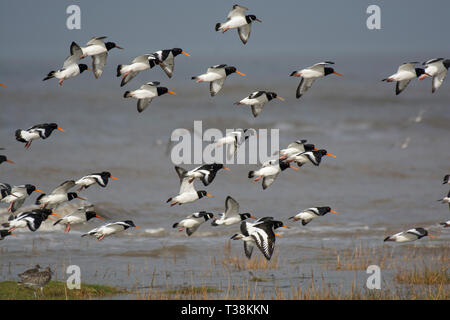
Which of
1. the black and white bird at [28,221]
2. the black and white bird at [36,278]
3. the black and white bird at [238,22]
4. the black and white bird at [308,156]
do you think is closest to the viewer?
the black and white bird at [36,278]

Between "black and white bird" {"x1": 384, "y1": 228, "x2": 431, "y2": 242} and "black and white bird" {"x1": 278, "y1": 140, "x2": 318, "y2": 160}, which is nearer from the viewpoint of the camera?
"black and white bird" {"x1": 384, "y1": 228, "x2": 431, "y2": 242}

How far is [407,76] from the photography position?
37.0ft

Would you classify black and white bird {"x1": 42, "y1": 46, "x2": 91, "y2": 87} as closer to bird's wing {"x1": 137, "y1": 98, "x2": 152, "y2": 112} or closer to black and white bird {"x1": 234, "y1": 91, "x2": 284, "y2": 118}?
bird's wing {"x1": 137, "y1": 98, "x2": 152, "y2": 112}

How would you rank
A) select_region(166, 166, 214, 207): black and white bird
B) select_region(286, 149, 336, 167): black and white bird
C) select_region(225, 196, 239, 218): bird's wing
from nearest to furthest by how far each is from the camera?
select_region(225, 196, 239, 218): bird's wing → select_region(286, 149, 336, 167): black and white bird → select_region(166, 166, 214, 207): black and white bird

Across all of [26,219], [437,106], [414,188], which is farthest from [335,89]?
[26,219]

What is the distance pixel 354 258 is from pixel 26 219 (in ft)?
17.7

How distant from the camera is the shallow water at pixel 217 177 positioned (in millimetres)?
11992

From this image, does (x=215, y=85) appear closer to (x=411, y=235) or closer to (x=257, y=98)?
(x=257, y=98)

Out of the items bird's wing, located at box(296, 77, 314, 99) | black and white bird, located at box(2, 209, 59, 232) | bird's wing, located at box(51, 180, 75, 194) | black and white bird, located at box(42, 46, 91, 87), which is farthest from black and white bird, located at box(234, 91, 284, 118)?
black and white bird, located at box(2, 209, 59, 232)

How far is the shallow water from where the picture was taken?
12.0 metres

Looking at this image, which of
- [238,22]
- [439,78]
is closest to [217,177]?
[238,22]

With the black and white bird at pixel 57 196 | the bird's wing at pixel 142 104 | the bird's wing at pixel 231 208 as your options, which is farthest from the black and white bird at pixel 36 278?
the bird's wing at pixel 142 104

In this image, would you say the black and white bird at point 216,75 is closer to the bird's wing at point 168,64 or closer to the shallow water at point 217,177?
the bird's wing at point 168,64
